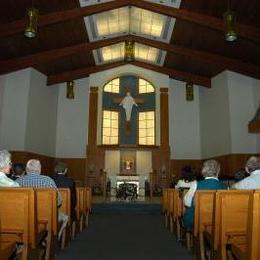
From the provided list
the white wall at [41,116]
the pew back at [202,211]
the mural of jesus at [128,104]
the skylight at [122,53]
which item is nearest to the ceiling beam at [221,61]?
the skylight at [122,53]

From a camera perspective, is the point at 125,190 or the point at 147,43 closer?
the point at 125,190

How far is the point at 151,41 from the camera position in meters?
10.6

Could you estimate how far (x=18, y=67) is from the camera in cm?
997

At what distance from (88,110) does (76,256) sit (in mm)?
9700

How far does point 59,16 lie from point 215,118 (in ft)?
21.3

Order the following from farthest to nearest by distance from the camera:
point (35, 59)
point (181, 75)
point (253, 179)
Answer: point (181, 75) → point (35, 59) → point (253, 179)

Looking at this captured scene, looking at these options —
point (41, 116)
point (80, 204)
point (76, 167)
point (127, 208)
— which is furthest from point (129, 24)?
point (80, 204)

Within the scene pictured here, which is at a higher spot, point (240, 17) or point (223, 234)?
point (240, 17)

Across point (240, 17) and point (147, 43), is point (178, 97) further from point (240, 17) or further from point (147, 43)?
point (240, 17)

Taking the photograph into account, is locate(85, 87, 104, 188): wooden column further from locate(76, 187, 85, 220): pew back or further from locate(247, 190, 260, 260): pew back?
locate(247, 190, 260, 260): pew back

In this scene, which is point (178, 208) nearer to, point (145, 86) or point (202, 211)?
point (202, 211)

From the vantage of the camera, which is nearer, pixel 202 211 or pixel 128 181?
pixel 202 211

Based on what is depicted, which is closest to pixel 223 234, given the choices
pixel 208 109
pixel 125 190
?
pixel 125 190

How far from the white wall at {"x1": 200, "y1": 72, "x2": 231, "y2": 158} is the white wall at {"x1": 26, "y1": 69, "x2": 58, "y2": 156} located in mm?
5824
